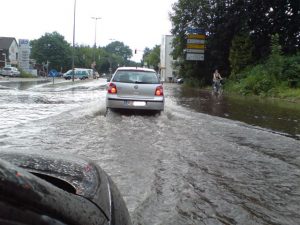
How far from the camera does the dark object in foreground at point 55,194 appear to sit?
1.53 meters

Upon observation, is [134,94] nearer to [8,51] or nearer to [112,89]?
[112,89]

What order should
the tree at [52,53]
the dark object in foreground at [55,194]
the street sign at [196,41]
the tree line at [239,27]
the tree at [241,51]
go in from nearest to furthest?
1. the dark object in foreground at [55,194]
2. the tree line at [239,27]
3. the tree at [241,51]
4. the street sign at [196,41]
5. the tree at [52,53]

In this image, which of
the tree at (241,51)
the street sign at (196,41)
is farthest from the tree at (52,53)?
the tree at (241,51)

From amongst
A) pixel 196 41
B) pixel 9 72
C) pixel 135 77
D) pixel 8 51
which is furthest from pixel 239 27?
pixel 8 51

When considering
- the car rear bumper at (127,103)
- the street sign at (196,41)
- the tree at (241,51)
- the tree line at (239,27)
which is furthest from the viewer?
the street sign at (196,41)

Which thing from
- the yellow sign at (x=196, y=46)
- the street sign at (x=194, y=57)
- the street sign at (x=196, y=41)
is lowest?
the street sign at (x=194, y=57)

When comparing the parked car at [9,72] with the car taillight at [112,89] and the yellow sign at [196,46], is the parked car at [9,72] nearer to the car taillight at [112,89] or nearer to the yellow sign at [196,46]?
the yellow sign at [196,46]

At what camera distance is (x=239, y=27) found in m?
37.1

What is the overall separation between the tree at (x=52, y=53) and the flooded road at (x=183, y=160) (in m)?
96.7

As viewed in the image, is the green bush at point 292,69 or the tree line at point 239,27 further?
the tree line at point 239,27

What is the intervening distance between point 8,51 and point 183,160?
94790 millimetres

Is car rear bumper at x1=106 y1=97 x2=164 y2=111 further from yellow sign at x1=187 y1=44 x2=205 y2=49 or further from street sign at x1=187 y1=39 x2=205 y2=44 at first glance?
yellow sign at x1=187 y1=44 x2=205 y2=49

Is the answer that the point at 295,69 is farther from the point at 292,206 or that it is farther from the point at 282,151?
the point at 292,206

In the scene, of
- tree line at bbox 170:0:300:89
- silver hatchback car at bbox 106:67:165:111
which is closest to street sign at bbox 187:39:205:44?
tree line at bbox 170:0:300:89
